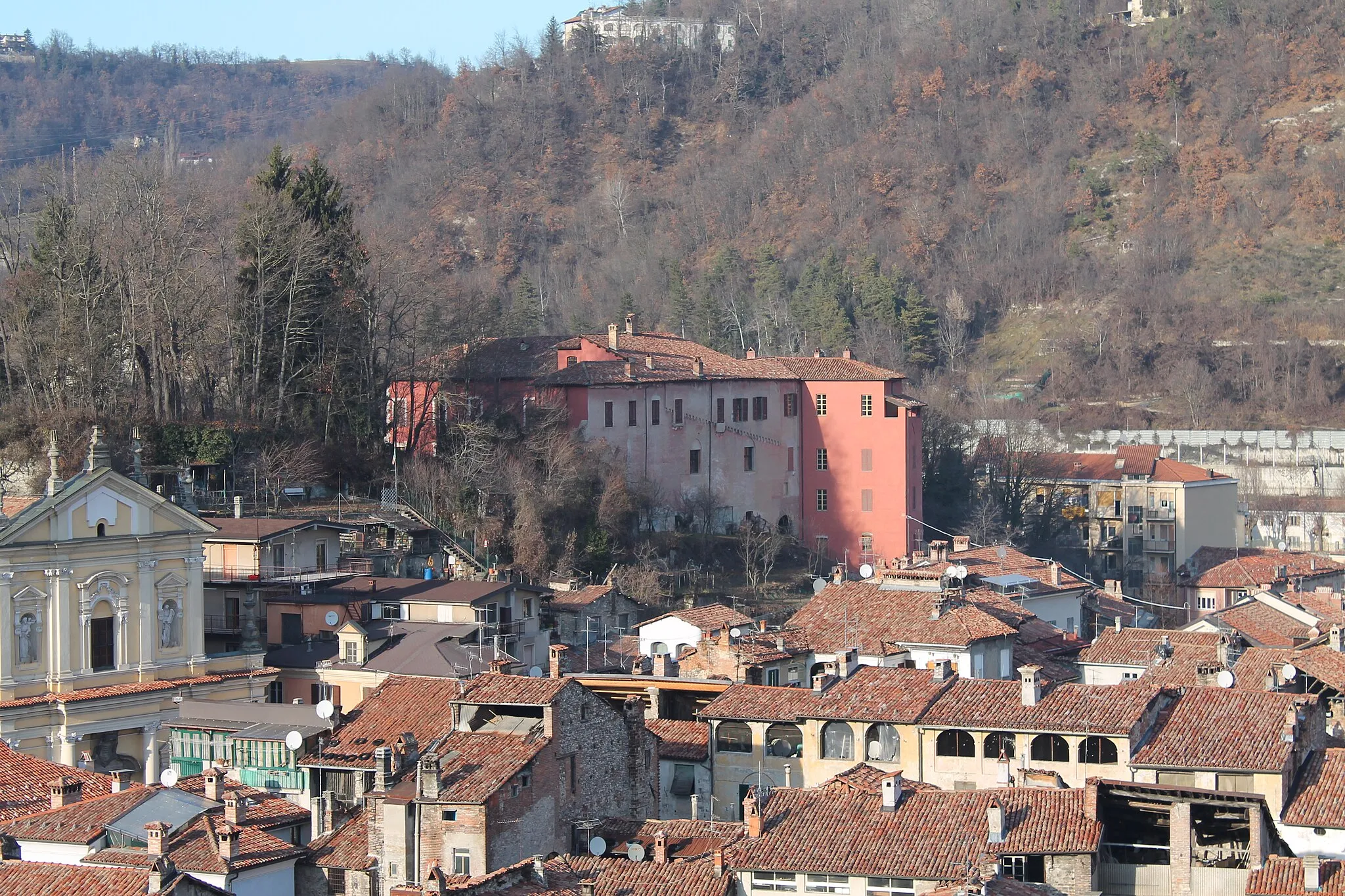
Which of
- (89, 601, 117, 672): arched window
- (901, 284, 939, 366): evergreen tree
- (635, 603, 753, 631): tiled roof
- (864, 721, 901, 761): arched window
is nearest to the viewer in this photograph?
(864, 721, 901, 761): arched window

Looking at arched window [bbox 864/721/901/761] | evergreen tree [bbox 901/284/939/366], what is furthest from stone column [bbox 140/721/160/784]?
evergreen tree [bbox 901/284/939/366]

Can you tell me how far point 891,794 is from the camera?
25562 millimetres

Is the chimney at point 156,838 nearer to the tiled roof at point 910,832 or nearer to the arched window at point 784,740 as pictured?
the tiled roof at point 910,832

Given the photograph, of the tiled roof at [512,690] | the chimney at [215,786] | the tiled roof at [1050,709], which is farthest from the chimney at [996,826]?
the chimney at [215,786]

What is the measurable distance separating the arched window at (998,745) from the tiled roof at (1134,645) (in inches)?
371

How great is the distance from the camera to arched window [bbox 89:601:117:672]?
38906 millimetres

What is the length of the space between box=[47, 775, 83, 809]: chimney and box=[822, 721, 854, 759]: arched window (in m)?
10.2

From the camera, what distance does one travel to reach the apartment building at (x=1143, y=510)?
71.4 m

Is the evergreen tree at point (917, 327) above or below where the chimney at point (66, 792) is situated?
above

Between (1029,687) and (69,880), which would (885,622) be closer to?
(1029,687)

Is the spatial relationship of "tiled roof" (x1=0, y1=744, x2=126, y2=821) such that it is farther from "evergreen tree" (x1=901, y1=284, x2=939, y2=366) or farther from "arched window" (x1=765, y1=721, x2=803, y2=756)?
"evergreen tree" (x1=901, y1=284, x2=939, y2=366)

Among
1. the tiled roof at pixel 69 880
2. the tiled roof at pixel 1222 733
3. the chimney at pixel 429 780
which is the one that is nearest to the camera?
the tiled roof at pixel 69 880

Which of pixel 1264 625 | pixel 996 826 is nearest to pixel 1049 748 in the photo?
pixel 996 826

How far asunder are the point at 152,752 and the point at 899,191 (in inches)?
3852
